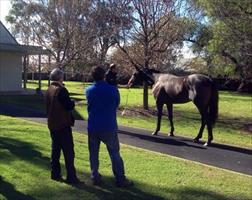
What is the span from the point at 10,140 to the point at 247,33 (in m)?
8.32

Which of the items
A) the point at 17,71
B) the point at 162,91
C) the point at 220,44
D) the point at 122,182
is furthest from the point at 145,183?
the point at 17,71

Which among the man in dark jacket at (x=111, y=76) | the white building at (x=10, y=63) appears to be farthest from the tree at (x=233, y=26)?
the white building at (x=10, y=63)

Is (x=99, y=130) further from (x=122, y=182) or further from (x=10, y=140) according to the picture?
(x=10, y=140)

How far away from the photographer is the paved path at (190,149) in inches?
398

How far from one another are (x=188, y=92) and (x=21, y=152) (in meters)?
5.59

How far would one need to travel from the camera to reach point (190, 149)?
38.3 feet

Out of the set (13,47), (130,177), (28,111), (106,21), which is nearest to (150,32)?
(106,21)

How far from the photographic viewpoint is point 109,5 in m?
23.5

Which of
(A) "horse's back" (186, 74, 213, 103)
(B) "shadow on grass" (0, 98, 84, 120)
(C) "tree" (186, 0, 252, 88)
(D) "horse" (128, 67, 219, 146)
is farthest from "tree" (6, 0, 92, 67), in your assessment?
(A) "horse's back" (186, 74, 213, 103)

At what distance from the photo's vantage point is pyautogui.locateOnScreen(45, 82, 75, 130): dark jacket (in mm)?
7535

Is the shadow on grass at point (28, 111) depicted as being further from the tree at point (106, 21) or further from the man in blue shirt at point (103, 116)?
the man in blue shirt at point (103, 116)

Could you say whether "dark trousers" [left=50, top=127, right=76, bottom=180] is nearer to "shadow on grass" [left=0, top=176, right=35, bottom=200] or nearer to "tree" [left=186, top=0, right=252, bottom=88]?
"shadow on grass" [left=0, top=176, right=35, bottom=200]

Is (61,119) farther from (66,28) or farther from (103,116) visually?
(66,28)

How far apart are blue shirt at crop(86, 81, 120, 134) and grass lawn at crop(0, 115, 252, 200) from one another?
94cm
